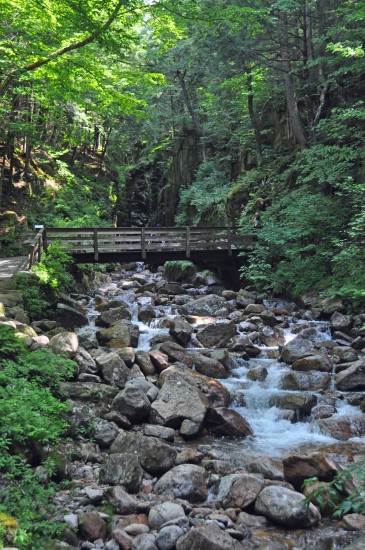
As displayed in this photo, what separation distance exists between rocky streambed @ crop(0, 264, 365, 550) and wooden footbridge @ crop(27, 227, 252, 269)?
406 cm

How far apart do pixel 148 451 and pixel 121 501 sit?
103cm

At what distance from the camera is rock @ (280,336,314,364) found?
404 inches

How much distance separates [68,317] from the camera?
12367 millimetres

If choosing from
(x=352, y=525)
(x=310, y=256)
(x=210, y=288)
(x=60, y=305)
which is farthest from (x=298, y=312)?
(x=352, y=525)

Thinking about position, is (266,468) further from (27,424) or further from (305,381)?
(305,381)

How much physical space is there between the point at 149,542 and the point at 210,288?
1572 cm

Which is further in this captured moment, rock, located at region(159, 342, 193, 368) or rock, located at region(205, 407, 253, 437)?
rock, located at region(159, 342, 193, 368)

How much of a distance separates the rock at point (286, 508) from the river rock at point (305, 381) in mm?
3975

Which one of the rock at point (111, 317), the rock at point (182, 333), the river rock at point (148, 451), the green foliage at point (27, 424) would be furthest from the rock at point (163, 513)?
→ the rock at point (111, 317)

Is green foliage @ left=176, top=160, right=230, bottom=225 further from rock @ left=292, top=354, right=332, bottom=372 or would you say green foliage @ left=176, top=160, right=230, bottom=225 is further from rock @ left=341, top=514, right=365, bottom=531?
rock @ left=341, top=514, right=365, bottom=531

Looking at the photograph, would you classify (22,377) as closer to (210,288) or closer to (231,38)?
(210,288)

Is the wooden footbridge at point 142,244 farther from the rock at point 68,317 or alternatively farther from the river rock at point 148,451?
the river rock at point 148,451

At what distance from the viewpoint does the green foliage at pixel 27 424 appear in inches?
164

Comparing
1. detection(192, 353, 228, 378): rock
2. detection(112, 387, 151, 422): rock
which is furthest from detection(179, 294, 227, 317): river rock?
detection(112, 387, 151, 422): rock
